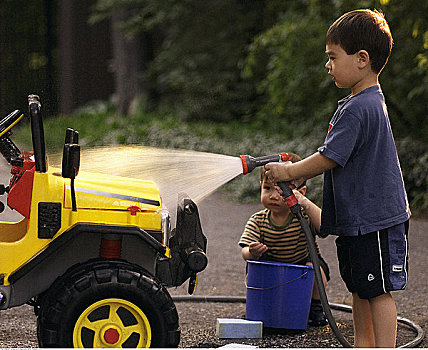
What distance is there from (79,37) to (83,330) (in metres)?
20.7

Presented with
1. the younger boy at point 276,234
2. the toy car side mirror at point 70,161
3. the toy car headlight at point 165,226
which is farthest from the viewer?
the younger boy at point 276,234

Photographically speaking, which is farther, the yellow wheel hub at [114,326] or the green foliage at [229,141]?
the green foliage at [229,141]

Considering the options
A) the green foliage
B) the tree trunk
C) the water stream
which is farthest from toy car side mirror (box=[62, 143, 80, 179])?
the tree trunk

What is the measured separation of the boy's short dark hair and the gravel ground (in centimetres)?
148

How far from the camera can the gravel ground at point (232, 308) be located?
395 cm

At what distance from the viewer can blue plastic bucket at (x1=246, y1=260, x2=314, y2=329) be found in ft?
13.0

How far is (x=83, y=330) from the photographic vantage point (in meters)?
3.12

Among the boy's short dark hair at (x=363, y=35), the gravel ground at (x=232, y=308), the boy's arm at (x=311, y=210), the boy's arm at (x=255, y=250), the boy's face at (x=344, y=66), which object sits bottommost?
the gravel ground at (x=232, y=308)

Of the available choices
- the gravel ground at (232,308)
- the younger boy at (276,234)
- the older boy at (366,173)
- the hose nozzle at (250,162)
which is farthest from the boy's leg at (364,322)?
the hose nozzle at (250,162)

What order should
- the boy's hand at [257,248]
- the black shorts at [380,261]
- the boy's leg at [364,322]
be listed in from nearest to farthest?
the black shorts at [380,261] → the boy's leg at [364,322] → the boy's hand at [257,248]

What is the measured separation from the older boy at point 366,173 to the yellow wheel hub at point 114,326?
2.96 ft

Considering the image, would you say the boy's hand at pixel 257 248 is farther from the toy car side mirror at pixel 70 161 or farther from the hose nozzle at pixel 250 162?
the toy car side mirror at pixel 70 161

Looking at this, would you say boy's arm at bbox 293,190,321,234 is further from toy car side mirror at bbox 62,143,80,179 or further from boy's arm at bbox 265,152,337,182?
toy car side mirror at bbox 62,143,80,179

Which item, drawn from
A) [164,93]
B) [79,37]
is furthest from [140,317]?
[79,37]
